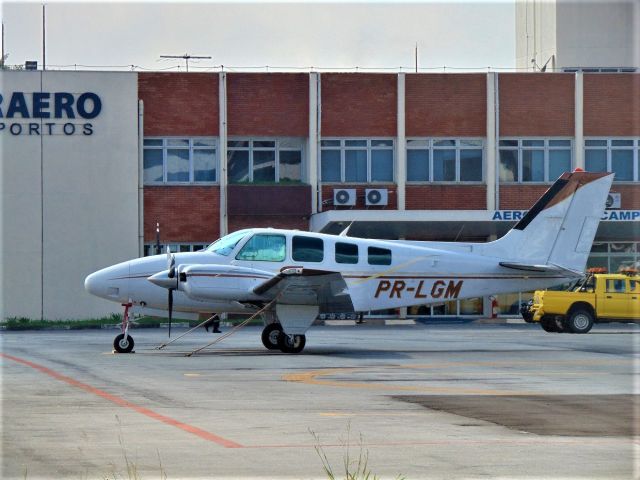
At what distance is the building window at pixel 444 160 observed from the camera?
44.0 meters

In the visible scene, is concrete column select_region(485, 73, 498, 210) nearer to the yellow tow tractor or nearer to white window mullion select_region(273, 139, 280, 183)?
white window mullion select_region(273, 139, 280, 183)

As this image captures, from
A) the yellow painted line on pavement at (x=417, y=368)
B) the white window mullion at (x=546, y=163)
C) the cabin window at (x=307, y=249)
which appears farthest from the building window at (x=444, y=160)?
the yellow painted line on pavement at (x=417, y=368)

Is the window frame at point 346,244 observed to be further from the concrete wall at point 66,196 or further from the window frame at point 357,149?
the window frame at point 357,149

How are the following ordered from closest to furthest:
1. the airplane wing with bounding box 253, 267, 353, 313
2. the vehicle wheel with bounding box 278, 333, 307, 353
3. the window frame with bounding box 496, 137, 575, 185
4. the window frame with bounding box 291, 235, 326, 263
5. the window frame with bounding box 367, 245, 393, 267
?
the airplane wing with bounding box 253, 267, 353, 313, the vehicle wheel with bounding box 278, 333, 307, 353, the window frame with bounding box 291, 235, 326, 263, the window frame with bounding box 367, 245, 393, 267, the window frame with bounding box 496, 137, 575, 185

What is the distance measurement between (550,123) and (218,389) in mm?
31229

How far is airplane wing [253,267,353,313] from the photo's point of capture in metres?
21.6

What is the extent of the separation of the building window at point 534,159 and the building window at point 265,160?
8.44 m

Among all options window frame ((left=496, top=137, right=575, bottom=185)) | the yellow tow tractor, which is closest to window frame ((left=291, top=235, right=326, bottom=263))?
the yellow tow tractor

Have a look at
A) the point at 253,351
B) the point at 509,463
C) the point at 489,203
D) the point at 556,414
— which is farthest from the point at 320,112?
the point at 509,463

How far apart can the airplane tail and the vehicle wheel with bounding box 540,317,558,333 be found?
23.1ft

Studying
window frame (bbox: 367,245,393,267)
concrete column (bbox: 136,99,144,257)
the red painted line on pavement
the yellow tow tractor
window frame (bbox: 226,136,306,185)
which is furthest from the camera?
window frame (bbox: 226,136,306,185)

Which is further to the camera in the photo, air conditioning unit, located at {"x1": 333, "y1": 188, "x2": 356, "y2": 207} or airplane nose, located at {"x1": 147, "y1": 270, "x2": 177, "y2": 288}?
air conditioning unit, located at {"x1": 333, "y1": 188, "x2": 356, "y2": 207}

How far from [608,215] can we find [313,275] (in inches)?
890

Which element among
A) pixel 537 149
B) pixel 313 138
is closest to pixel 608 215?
pixel 537 149
